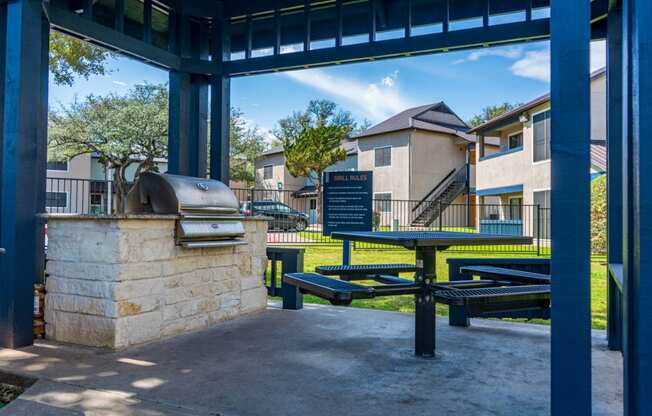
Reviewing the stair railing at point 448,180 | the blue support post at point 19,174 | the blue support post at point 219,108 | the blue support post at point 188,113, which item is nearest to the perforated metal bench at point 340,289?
the blue support post at point 19,174

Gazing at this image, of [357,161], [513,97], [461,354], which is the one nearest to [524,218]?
[357,161]

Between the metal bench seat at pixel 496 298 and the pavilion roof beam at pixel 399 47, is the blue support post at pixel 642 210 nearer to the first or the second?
the metal bench seat at pixel 496 298

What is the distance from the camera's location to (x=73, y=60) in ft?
49.4

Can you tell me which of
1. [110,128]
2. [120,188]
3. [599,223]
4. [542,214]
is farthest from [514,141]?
[110,128]

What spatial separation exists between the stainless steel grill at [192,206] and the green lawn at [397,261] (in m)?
2.15

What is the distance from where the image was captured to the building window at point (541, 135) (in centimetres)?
1808

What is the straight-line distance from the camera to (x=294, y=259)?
18.7 feet

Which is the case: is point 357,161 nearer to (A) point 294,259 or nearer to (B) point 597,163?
(B) point 597,163

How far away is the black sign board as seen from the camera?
7703mm

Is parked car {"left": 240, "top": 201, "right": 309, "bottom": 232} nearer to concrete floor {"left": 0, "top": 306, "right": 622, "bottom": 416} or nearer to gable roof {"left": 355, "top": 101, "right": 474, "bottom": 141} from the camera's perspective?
gable roof {"left": 355, "top": 101, "right": 474, "bottom": 141}

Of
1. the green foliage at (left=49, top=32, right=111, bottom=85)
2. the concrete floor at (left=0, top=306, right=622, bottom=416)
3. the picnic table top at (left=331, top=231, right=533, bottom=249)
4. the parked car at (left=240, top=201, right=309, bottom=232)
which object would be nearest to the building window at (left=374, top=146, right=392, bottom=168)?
the parked car at (left=240, top=201, right=309, bottom=232)

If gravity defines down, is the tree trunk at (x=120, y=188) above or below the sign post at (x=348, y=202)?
above

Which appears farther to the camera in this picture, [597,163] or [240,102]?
[240,102]

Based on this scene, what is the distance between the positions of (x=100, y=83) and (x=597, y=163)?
18018mm
